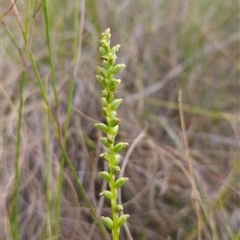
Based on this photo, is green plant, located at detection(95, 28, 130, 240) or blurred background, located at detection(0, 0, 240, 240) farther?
blurred background, located at detection(0, 0, 240, 240)

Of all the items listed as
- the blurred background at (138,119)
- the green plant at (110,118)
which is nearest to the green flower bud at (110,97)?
the green plant at (110,118)

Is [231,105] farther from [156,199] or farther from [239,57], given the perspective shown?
[156,199]

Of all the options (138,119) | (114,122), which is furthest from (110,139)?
(138,119)

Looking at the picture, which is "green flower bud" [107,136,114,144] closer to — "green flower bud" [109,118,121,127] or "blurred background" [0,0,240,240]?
"green flower bud" [109,118,121,127]

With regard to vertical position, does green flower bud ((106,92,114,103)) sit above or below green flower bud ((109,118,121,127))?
above

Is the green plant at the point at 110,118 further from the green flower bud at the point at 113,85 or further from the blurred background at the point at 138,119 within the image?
the blurred background at the point at 138,119

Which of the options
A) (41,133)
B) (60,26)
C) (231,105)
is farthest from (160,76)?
(41,133)

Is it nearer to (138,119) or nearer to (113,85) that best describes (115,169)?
(113,85)

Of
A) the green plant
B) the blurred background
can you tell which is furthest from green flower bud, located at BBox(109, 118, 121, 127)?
the blurred background
